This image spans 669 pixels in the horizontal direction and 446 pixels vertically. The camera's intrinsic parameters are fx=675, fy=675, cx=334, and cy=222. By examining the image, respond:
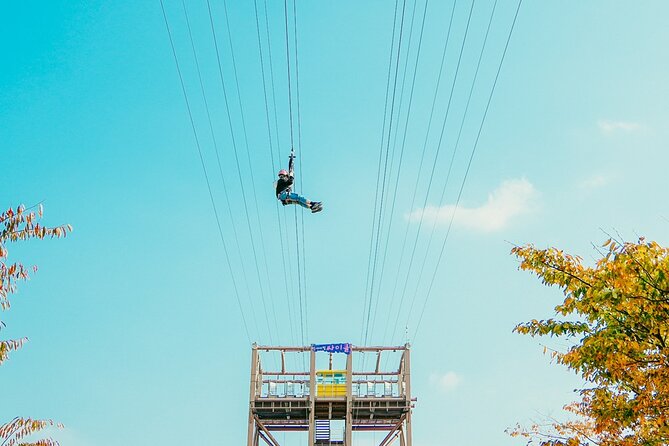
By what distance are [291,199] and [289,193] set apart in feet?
0.63

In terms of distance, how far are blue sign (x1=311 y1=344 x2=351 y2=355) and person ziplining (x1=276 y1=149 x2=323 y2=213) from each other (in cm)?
645

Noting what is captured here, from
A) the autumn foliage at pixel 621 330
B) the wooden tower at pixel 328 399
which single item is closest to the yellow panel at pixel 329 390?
the wooden tower at pixel 328 399

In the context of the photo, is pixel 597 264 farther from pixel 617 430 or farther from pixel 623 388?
pixel 617 430

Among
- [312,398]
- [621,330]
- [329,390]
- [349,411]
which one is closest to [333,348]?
[329,390]

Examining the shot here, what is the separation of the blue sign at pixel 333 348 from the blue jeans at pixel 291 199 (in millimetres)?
6583

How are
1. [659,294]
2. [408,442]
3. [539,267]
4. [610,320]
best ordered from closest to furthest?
[659,294]
[610,320]
[539,267]
[408,442]

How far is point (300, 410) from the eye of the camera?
2312 cm

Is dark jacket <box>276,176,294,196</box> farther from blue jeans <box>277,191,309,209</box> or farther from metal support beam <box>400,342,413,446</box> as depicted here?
metal support beam <box>400,342,413,446</box>

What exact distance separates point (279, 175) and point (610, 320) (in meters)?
10.6

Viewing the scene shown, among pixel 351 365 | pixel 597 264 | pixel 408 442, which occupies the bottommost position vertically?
pixel 597 264

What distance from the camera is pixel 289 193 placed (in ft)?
60.0

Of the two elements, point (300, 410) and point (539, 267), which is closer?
point (539, 267)

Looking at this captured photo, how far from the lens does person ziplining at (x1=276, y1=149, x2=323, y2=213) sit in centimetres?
1744

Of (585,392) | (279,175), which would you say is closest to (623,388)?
(585,392)
